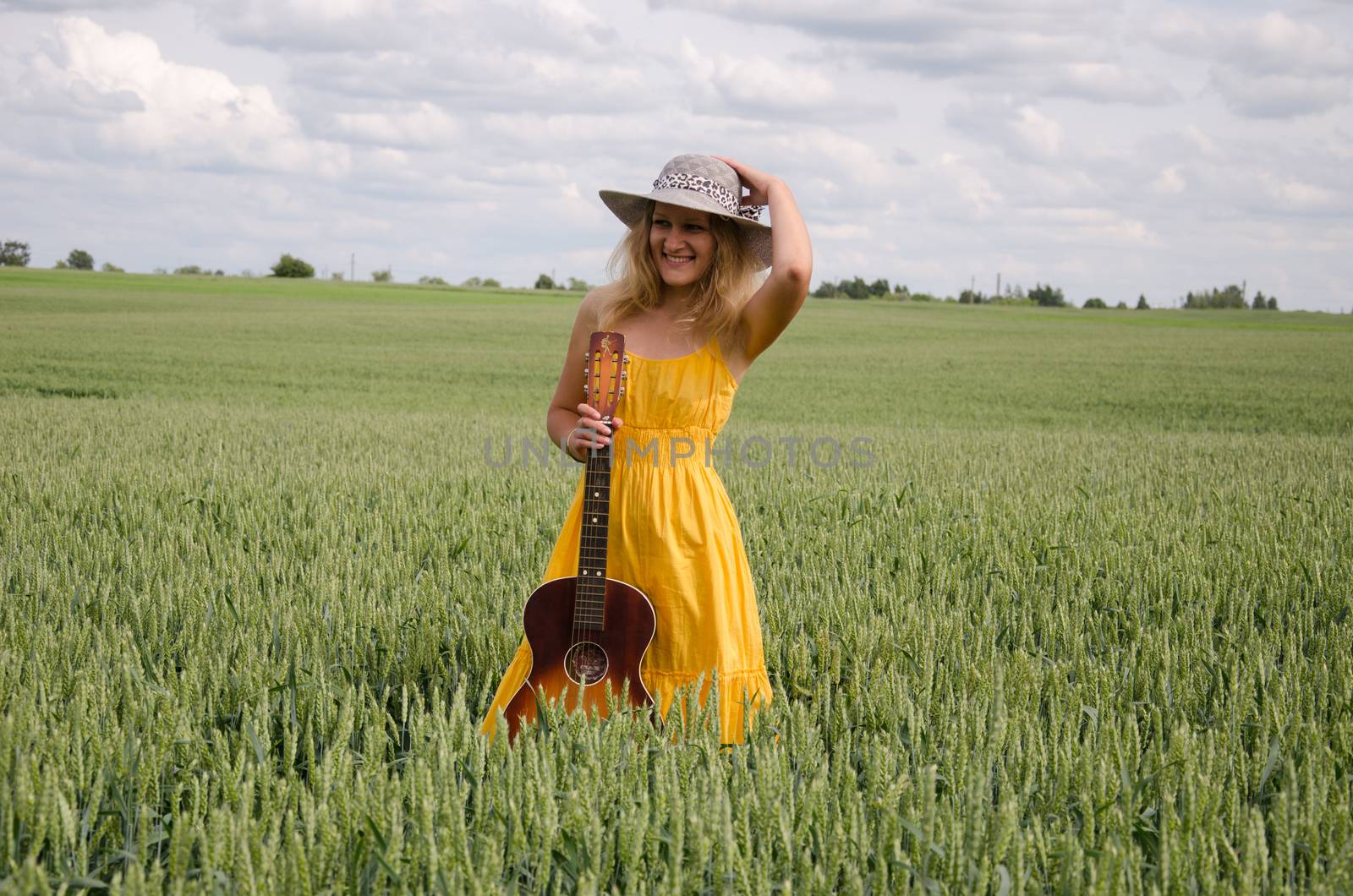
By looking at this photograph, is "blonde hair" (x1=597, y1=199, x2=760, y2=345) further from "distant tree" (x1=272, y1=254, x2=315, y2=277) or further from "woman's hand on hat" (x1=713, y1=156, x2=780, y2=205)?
"distant tree" (x1=272, y1=254, x2=315, y2=277)

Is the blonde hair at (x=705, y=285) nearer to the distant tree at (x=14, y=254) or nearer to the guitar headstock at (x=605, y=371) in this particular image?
the guitar headstock at (x=605, y=371)

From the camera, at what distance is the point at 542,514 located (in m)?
6.33

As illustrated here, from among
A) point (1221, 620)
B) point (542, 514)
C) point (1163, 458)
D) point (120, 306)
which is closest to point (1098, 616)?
point (1221, 620)

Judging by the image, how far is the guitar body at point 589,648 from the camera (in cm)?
291

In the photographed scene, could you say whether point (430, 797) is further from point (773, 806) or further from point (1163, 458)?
point (1163, 458)

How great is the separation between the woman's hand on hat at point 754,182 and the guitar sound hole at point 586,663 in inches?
54.0

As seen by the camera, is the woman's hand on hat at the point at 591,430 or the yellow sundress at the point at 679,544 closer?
the woman's hand on hat at the point at 591,430

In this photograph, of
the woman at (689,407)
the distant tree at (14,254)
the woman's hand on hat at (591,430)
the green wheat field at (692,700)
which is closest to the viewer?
the green wheat field at (692,700)

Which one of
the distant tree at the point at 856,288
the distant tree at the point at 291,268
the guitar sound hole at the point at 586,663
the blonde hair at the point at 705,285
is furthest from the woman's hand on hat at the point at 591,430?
the distant tree at the point at 291,268

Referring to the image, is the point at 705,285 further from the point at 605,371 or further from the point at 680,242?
the point at 605,371

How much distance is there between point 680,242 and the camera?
3.07 meters

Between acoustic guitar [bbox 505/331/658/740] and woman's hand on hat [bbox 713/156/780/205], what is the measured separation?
2.08ft

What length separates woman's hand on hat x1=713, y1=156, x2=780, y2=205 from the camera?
124 inches

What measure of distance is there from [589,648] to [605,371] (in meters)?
0.76
